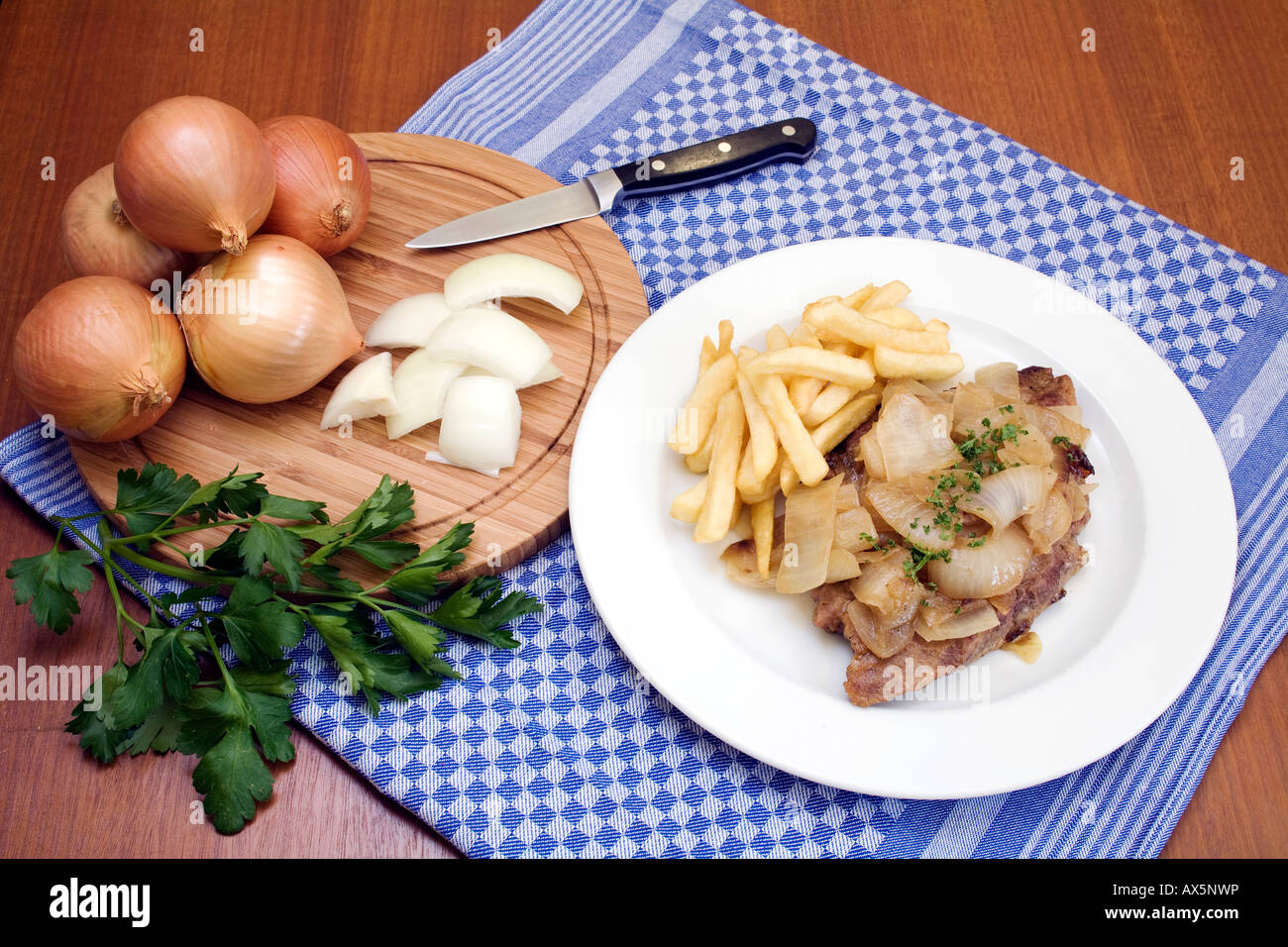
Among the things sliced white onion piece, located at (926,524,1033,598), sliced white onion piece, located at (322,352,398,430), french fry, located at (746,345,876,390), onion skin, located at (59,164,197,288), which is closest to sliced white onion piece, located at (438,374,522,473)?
sliced white onion piece, located at (322,352,398,430)

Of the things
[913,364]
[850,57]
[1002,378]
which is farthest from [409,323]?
[850,57]

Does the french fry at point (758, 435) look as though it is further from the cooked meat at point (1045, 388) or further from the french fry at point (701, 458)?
the cooked meat at point (1045, 388)

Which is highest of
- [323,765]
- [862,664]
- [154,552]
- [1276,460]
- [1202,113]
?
[1202,113]

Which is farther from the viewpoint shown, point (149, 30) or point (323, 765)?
point (149, 30)

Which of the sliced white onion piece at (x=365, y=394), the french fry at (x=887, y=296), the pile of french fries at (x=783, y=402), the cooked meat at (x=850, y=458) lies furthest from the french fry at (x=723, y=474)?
the sliced white onion piece at (x=365, y=394)

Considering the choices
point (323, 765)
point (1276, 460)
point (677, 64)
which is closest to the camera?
point (323, 765)

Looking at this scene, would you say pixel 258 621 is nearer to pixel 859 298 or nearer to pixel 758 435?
pixel 758 435

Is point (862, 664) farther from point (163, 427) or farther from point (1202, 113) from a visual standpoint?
point (1202, 113)

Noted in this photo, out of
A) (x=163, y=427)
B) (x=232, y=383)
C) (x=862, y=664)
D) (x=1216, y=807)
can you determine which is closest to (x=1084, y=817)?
(x=1216, y=807)
